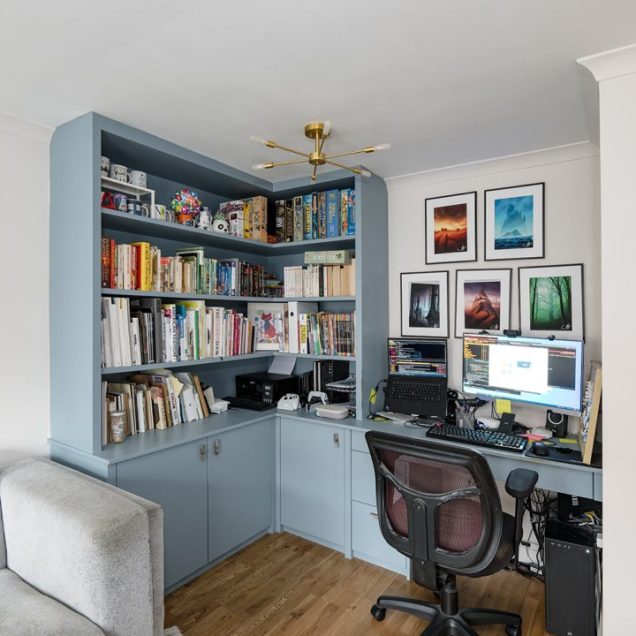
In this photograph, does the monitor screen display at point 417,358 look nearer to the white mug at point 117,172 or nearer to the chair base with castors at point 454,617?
the chair base with castors at point 454,617

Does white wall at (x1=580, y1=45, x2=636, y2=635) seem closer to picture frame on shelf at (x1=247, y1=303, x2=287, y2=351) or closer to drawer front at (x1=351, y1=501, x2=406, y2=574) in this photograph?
drawer front at (x1=351, y1=501, x2=406, y2=574)

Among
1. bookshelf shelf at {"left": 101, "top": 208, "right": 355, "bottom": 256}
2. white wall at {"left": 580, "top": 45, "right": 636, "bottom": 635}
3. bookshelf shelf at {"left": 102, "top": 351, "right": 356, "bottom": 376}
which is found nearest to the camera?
white wall at {"left": 580, "top": 45, "right": 636, "bottom": 635}

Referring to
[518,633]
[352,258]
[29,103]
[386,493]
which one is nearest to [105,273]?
[29,103]

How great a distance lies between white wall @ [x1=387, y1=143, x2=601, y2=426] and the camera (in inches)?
95.0

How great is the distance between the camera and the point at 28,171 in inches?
86.3

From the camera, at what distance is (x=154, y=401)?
8.11ft

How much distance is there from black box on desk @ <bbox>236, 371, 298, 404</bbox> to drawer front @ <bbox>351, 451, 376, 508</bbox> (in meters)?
0.68

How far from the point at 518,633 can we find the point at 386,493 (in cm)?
83

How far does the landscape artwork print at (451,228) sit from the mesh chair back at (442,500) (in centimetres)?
148

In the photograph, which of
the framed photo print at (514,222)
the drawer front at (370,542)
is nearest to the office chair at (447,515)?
the drawer front at (370,542)

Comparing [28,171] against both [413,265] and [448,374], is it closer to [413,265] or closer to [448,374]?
[413,265]

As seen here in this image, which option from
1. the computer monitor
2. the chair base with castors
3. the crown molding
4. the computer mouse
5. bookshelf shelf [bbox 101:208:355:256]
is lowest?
the chair base with castors

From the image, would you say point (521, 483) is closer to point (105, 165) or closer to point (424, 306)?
point (424, 306)

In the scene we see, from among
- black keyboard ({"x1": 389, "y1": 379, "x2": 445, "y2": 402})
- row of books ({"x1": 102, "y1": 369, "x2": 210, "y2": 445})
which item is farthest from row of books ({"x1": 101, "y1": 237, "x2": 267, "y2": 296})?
black keyboard ({"x1": 389, "y1": 379, "x2": 445, "y2": 402})
